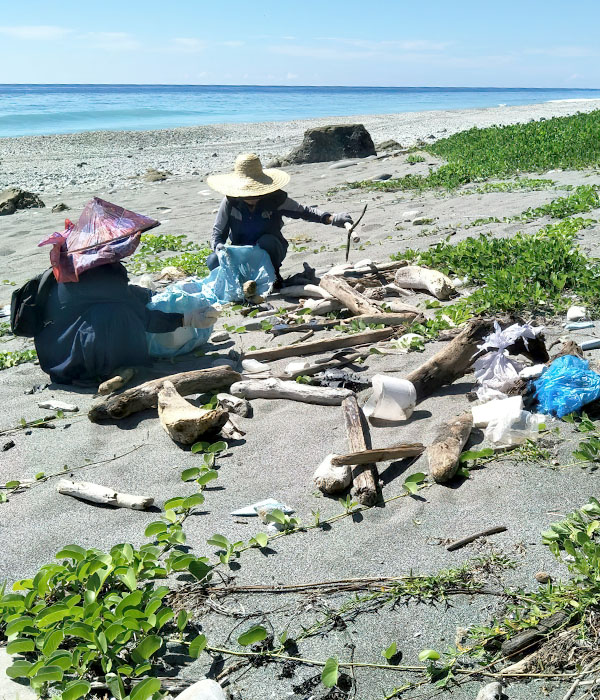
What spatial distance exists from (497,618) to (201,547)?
49.9 inches

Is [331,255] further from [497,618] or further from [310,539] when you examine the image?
[497,618]

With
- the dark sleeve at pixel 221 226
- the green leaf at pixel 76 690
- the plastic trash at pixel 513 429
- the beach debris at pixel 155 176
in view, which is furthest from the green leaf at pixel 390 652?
the beach debris at pixel 155 176

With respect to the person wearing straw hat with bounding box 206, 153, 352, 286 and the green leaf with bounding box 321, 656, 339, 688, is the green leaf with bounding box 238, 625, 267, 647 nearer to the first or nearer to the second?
the green leaf with bounding box 321, 656, 339, 688

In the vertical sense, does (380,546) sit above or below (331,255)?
below

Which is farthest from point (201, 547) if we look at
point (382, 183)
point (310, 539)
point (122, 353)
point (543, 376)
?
point (382, 183)

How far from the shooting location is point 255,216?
7.09 metres

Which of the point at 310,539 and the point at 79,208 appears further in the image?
the point at 79,208

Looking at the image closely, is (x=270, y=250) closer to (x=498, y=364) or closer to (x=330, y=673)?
(x=498, y=364)

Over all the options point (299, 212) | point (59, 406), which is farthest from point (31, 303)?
point (299, 212)

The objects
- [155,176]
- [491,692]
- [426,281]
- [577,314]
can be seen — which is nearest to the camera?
[491,692]

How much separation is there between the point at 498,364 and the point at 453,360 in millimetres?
270

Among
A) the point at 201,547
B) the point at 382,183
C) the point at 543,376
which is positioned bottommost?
the point at 201,547

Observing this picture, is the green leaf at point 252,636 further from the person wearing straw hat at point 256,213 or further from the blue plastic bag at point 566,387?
the person wearing straw hat at point 256,213

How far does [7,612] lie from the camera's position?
2.61m
